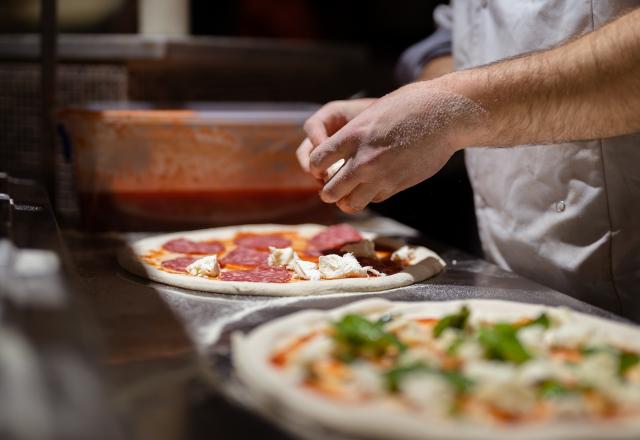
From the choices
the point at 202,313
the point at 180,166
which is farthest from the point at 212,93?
the point at 202,313

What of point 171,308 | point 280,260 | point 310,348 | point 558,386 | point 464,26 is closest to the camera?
point 558,386

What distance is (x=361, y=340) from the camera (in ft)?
3.59

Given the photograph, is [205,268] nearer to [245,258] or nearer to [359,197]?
[245,258]

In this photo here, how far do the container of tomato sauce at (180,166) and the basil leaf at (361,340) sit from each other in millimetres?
1238

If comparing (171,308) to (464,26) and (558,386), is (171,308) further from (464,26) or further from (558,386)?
(464,26)

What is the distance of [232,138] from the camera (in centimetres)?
227

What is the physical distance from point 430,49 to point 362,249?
0.87 metres

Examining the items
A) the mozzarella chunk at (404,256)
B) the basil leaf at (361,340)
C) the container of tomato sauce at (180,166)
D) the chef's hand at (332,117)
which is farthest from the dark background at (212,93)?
the basil leaf at (361,340)

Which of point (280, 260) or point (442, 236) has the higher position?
point (280, 260)

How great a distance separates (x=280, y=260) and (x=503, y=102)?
0.61 meters

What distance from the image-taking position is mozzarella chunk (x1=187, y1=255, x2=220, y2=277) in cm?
166

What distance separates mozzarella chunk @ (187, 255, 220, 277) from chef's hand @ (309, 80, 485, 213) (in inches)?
12.4

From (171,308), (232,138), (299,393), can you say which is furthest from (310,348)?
(232,138)

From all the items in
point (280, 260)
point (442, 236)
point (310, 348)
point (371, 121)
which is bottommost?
point (442, 236)
